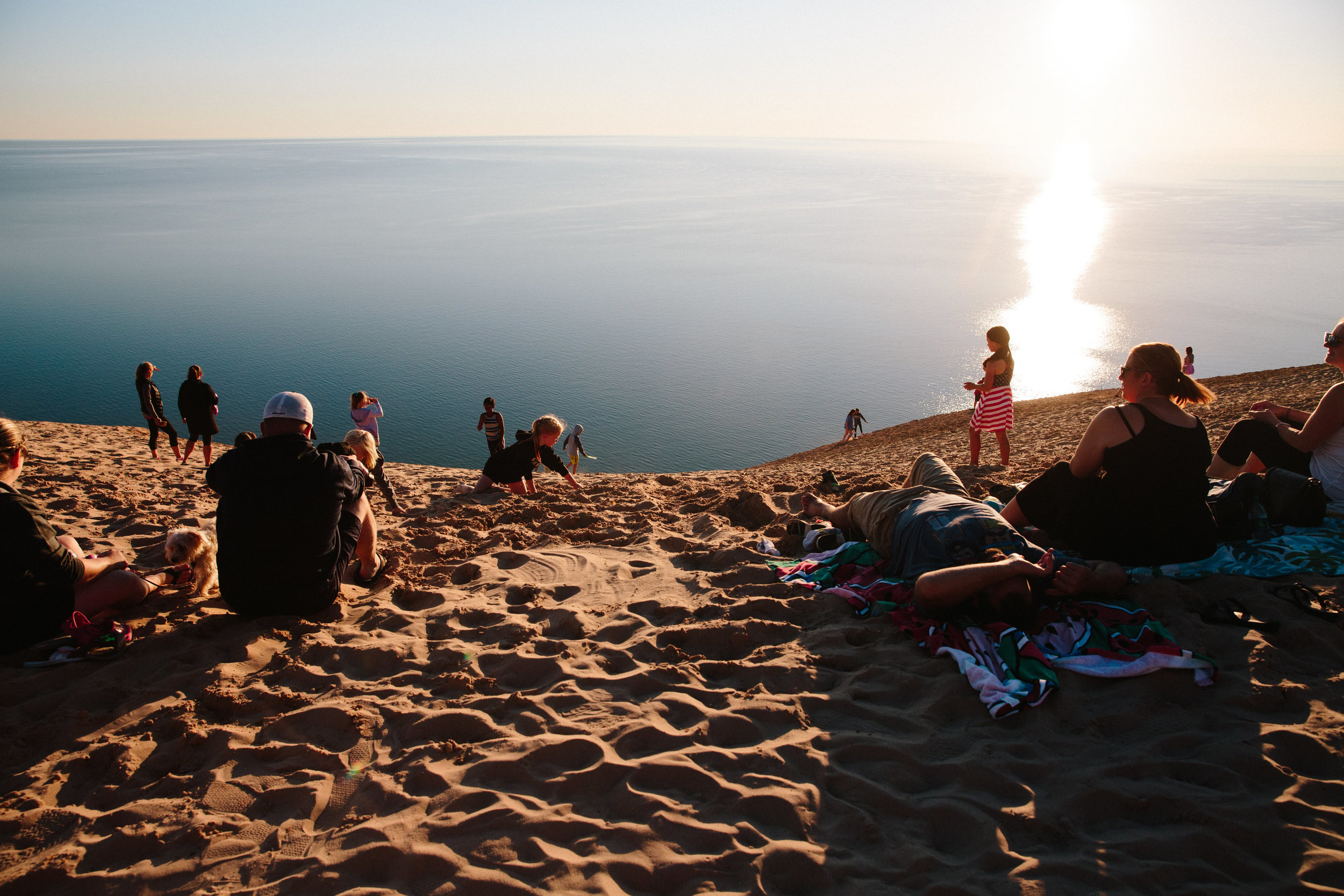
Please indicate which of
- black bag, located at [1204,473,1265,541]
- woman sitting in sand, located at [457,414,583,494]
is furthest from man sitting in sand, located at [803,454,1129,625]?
woman sitting in sand, located at [457,414,583,494]

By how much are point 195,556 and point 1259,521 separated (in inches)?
262

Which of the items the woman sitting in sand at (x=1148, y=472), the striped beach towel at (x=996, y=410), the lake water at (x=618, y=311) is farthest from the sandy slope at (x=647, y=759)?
the lake water at (x=618, y=311)

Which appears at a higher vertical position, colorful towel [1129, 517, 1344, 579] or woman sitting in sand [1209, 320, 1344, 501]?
woman sitting in sand [1209, 320, 1344, 501]

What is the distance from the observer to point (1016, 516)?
4629mm

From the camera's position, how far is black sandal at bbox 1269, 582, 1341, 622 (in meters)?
3.47

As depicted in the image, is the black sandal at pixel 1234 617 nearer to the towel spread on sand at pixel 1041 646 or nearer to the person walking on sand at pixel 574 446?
the towel spread on sand at pixel 1041 646

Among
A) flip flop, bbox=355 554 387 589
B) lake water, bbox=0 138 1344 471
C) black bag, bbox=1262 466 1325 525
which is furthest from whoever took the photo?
lake water, bbox=0 138 1344 471

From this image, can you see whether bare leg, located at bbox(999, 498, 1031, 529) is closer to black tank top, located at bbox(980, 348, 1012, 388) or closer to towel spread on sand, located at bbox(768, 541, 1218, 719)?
towel spread on sand, located at bbox(768, 541, 1218, 719)

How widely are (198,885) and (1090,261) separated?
8720 centimetres

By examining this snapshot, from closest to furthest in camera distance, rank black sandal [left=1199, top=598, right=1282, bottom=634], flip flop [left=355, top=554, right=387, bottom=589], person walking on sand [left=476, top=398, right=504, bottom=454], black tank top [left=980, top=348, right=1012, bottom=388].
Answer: black sandal [left=1199, top=598, right=1282, bottom=634]
flip flop [left=355, top=554, right=387, bottom=589]
black tank top [left=980, top=348, right=1012, bottom=388]
person walking on sand [left=476, top=398, right=504, bottom=454]

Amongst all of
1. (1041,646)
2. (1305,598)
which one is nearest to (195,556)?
(1041,646)

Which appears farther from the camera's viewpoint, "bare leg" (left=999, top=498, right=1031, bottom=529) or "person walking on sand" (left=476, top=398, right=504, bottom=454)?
"person walking on sand" (left=476, top=398, right=504, bottom=454)

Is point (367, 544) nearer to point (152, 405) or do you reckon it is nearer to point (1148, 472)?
point (1148, 472)

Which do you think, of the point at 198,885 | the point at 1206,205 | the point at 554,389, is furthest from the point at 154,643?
the point at 1206,205
